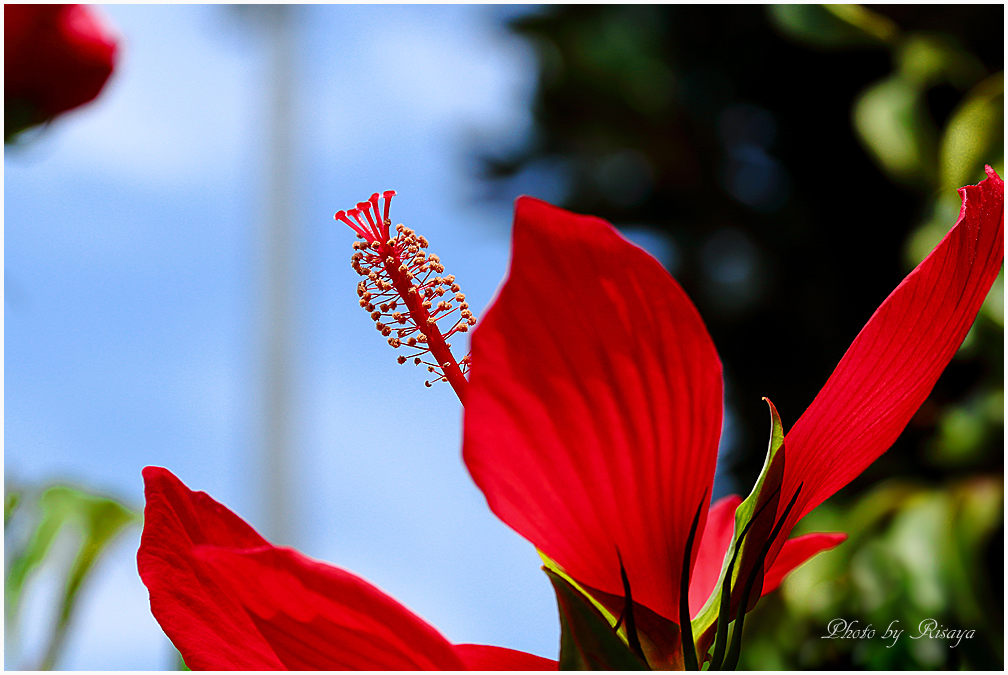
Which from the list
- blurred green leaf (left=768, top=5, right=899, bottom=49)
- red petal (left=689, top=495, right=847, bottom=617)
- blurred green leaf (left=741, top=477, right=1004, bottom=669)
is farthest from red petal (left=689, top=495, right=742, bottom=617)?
blurred green leaf (left=768, top=5, right=899, bottom=49)

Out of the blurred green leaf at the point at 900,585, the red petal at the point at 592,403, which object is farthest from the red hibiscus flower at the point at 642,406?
the blurred green leaf at the point at 900,585

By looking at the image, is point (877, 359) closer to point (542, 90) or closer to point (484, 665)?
point (484, 665)

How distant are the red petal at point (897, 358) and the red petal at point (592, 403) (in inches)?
0.7

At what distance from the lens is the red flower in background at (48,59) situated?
0.99ft

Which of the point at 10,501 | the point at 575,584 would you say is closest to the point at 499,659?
the point at 575,584

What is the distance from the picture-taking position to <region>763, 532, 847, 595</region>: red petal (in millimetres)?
146

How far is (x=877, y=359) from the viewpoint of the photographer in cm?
12

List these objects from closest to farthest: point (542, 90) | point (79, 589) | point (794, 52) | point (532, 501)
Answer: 1. point (532, 501)
2. point (79, 589)
3. point (794, 52)
4. point (542, 90)

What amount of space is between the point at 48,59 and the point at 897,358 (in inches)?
12.3

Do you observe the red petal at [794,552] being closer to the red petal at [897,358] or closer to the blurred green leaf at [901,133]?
the red petal at [897,358]

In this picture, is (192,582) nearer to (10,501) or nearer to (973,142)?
(10,501)

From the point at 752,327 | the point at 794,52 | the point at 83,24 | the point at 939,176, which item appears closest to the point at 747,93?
the point at 794,52

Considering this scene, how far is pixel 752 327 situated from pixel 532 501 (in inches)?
19.9

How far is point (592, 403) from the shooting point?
115 mm
